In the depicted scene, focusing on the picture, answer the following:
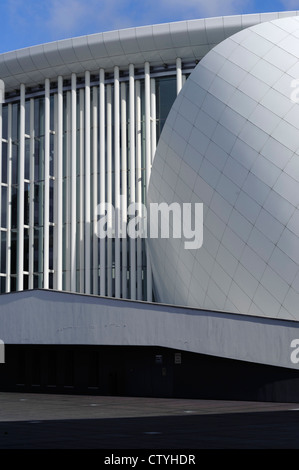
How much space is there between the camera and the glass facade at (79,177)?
139 ft

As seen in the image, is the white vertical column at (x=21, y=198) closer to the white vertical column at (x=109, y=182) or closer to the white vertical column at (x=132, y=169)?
the white vertical column at (x=109, y=182)

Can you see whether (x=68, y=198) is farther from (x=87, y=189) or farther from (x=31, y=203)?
(x=31, y=203)

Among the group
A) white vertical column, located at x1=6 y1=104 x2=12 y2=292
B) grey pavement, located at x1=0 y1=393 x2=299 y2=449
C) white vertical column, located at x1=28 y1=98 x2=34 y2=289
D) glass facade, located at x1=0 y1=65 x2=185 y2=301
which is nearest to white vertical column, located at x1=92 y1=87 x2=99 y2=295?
glass facade, located at x1=0 y1=65 x2=185 y2=301

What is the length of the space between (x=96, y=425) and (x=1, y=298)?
17.7m

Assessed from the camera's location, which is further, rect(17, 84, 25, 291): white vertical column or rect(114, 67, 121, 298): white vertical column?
rect(17, 84, 25, 291): white vertical column

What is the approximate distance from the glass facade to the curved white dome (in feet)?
34.3

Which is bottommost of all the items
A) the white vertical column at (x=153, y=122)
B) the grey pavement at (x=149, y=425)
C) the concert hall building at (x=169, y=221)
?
the grey pavement at (x=149, y=425)

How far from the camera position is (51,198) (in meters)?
44.9

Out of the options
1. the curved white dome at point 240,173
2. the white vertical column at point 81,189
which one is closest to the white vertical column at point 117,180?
the white vertical column at point 81,189

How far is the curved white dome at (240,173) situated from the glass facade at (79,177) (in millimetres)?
10458

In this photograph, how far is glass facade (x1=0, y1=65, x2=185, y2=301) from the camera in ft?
139

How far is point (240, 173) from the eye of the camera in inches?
1084

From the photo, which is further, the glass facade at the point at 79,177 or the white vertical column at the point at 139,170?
the glass facade at the point at 79,177

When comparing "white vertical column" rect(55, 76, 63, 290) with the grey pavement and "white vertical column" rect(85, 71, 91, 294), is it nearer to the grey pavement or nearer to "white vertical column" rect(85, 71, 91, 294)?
"white vertical column" rect(85, 71, 91, 294)
